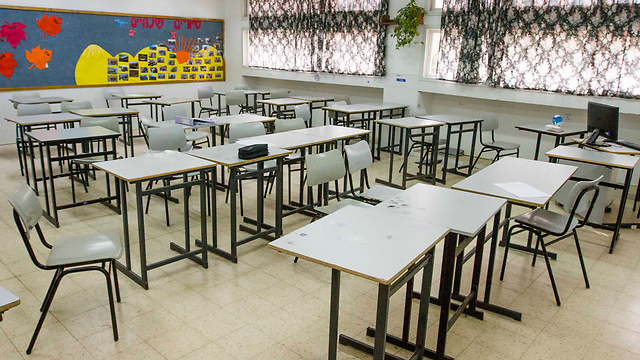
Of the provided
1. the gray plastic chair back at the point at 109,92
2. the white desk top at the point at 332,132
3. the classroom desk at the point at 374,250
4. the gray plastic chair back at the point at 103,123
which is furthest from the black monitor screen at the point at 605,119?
the gray plastic chair back at the point at 109,92

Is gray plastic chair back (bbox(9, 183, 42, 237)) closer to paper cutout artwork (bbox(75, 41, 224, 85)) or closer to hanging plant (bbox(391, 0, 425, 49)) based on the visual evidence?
hanging plant (bbox(391, 0, 425, 49))

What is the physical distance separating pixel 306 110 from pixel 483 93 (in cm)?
284

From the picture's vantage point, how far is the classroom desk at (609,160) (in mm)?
4156

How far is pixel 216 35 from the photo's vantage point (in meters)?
10.9

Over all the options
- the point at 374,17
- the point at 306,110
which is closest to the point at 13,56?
the point at 306,110

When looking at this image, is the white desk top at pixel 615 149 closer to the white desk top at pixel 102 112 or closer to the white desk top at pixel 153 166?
the white desk top at pixel 153 166

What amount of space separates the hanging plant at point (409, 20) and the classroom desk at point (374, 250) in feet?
18.6

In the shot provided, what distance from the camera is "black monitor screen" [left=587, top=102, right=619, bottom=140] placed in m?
4.63

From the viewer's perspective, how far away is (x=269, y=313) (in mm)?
3164

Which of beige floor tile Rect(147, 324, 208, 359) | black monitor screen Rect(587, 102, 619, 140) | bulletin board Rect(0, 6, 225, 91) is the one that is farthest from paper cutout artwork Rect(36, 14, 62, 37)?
black monitor screen Rect(587, 102, 619, 140)

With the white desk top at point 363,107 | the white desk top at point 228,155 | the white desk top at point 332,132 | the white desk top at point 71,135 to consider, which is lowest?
the white desk top at point 228,155

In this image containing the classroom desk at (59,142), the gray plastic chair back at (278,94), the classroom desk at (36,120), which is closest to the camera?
the classroom desk at (59,142)

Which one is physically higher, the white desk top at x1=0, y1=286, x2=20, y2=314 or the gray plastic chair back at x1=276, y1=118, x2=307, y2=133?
the gray plastic chair back at x1=276, y1=118, x2=307, y2=133

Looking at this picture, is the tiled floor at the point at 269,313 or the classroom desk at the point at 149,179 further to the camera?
the classroom desk at the point at 149,179
